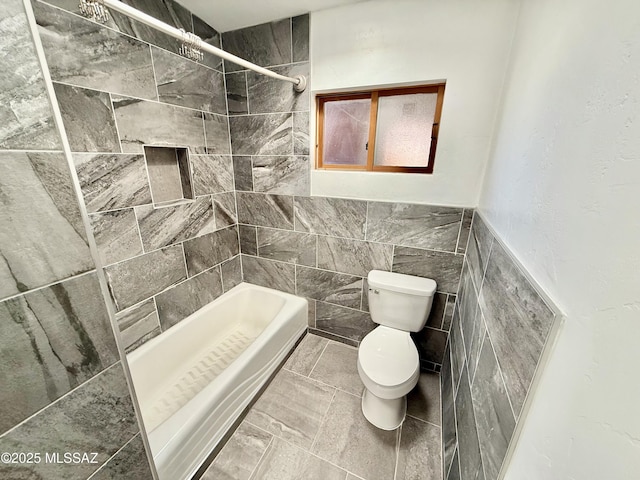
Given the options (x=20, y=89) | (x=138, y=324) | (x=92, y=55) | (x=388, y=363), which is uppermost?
(x=92, y=55)

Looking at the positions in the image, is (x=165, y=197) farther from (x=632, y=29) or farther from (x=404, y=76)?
(x=632, y=29)

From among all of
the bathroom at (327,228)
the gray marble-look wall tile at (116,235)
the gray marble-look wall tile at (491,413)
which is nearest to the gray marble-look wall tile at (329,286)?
the bathroom at (327,228)

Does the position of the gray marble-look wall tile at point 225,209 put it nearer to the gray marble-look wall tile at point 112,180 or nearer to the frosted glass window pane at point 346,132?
the gray marble-look wall tile at point 112,180

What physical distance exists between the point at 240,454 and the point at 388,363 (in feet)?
3.09

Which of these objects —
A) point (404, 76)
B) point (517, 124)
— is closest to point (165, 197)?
point (404, 76)

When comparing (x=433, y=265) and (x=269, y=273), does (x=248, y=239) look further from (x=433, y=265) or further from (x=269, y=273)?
(x=433, y=265)

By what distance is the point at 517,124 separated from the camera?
98 cm

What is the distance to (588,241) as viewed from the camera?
0.48 m

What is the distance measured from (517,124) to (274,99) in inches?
57.6

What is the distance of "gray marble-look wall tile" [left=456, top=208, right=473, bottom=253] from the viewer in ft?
4.88

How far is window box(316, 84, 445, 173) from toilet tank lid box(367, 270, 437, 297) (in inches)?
27.9

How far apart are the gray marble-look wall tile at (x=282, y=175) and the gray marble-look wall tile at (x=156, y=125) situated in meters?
0.43

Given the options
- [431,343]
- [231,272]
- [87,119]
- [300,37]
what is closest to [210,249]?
[231,272]

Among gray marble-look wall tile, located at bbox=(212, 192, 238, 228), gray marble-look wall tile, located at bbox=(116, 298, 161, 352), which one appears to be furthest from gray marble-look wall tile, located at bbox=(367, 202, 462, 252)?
gray marble-look wall tile, located at bbox=(116, 298, 161, 352)
